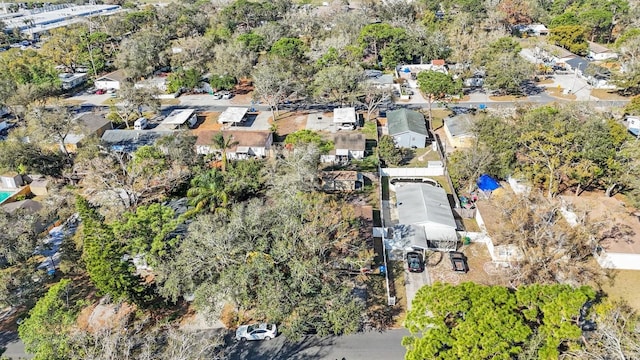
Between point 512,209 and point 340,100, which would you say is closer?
point 512,209

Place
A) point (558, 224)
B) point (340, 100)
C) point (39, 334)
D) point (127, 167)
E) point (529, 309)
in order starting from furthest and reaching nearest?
1. point (340, 100)
2. point (127, 167)
3. point (558, 224)
4. point (39, 334)
5. point (529, 309)

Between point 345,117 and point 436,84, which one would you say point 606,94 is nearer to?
point 436,84

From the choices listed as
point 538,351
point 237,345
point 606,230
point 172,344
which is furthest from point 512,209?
point 172,344

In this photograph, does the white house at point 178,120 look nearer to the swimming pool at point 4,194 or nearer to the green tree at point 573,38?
the swimming pool at point 4,194

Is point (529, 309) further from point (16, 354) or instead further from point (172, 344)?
point (16, 354)

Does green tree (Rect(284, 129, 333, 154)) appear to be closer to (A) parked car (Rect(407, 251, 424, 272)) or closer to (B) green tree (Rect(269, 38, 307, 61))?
(A) parked car (Rect(407, 251, 424, 272))

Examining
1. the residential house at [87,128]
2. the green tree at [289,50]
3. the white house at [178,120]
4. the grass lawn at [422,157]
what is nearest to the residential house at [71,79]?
the residential house at [87,128]

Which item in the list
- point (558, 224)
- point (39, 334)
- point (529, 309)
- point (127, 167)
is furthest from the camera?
point (127, 167)

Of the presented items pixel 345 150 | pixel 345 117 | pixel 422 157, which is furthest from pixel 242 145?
pixel 422 157
